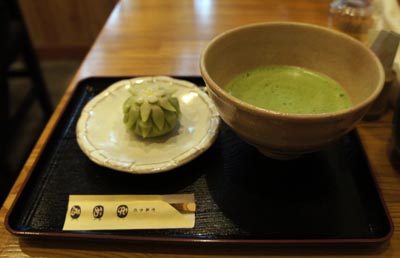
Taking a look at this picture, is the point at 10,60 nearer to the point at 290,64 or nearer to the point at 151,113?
the point at 151,113

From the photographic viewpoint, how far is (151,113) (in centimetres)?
69

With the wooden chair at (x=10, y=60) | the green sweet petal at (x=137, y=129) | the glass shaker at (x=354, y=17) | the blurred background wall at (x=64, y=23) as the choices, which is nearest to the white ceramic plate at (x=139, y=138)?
the green sweet petal at (x=137, y=129)

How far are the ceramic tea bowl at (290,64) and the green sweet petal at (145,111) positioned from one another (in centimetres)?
13

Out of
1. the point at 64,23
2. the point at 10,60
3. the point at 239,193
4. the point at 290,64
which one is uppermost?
the point at 290,64

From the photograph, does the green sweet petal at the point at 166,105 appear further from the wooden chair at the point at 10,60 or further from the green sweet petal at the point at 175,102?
the wooden chair at the point at 10,60

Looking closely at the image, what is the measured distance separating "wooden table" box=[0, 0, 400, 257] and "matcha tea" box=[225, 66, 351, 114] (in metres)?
0.11

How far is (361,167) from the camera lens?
0.67 m

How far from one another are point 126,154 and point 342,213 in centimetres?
36

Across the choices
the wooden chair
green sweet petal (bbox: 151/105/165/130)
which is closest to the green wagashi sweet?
green sweet petal (bbox: 151/105/165/130)

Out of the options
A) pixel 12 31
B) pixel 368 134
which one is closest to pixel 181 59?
pixel 368 134

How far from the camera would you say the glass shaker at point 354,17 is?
1.00m

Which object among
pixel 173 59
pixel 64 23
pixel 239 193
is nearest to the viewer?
pixel 239 193

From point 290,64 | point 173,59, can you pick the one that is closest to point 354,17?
point 290,64

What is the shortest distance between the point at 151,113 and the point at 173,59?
1.03 feet
